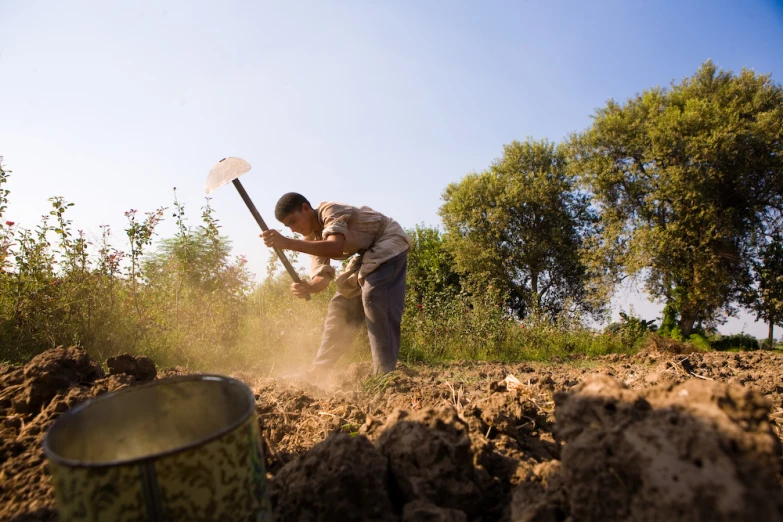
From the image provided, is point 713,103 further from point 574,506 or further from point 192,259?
point 574,506

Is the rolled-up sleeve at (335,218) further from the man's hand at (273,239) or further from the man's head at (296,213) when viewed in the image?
the man's hand at (273,239)

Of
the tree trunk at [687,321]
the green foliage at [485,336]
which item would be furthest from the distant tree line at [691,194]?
the green foliage at [485,336]

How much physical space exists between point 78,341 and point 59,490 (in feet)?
15.1

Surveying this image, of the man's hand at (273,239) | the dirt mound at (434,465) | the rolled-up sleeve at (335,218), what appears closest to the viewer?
the dirt mound at (434,465)

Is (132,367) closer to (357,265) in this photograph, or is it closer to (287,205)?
(287,205)

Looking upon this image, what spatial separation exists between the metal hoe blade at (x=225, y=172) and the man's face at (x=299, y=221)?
771 mm

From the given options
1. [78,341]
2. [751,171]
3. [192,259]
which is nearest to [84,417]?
[78,341]

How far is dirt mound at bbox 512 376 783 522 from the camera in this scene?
0.92 m

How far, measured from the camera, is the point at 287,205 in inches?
173

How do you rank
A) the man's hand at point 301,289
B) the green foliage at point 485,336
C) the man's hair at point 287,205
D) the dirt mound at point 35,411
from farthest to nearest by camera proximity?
the green foliage at point 485,336, the man's hand at point 301,289, the man's hair at point 287,205, the dirt mound at point 35,411

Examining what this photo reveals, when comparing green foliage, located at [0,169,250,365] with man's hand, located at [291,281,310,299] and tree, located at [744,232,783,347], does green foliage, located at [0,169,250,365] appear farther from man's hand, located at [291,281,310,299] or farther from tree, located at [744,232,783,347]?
tree, located at [744,232,783,347]

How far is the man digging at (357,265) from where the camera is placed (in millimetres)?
4285

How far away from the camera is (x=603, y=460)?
3.71ft

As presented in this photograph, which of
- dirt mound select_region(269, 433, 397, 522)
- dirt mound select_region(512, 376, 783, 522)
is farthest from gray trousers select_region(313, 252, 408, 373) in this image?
dirt mound select_region(512, 376, 783, 522)
